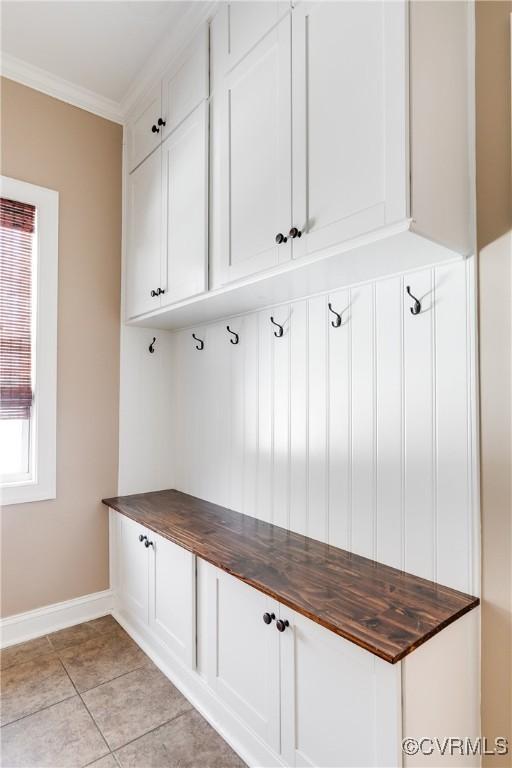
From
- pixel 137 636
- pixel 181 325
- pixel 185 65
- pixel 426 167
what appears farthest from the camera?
pixel 181 325

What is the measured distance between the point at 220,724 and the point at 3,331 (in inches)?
77.5

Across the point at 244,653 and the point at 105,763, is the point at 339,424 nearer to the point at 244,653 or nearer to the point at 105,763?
the point at 244,653

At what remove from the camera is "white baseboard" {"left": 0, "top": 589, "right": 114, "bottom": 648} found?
7.14ft

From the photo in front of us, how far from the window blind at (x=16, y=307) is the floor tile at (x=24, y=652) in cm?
111


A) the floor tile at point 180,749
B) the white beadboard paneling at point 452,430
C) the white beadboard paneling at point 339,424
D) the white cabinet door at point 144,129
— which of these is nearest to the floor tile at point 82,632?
the floor tile at point 180,749

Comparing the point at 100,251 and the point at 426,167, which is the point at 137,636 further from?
the point at 426,167

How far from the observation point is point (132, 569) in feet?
7.39

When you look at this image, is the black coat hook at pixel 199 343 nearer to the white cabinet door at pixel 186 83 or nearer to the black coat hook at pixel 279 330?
the black coat hook at pixel 279 330

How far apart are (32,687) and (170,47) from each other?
2.87m

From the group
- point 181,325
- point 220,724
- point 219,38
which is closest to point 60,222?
point 181,325

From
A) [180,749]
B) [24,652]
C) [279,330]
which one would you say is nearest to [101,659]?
[24,652]

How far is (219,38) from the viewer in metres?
1.75

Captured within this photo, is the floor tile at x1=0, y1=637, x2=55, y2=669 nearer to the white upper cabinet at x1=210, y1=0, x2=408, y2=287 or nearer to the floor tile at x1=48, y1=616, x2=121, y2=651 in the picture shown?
the floor tile at x1=48, y1=616, x2=121, y2=651

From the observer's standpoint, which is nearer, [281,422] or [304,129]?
[304,129]
